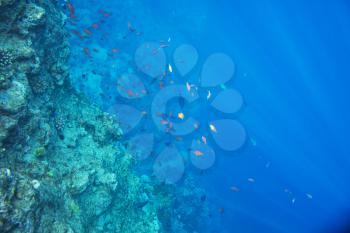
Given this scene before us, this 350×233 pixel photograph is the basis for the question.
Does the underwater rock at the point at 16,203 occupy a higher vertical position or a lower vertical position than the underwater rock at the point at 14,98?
lower

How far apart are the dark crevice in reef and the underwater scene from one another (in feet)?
0.08

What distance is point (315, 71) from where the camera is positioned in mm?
47844

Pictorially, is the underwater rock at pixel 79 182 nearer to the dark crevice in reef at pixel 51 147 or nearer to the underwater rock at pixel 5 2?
the dark crevice in reef at pixel 51 147

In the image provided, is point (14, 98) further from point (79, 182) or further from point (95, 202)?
point (95, 202)

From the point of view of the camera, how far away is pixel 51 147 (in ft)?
18.5

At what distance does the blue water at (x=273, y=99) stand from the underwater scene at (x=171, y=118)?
21cm

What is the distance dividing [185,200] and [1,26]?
45.1ft

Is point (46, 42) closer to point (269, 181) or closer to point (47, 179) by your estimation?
point (47, 179)

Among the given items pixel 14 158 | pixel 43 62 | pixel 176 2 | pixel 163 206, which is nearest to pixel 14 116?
pixel 14 158

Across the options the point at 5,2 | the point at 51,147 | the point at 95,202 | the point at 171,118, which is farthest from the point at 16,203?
the point at 171,118

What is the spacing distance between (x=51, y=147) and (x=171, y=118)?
48.5 ft

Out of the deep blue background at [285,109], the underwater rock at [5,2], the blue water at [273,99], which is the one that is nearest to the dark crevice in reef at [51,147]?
the underwater rock at [5,2]

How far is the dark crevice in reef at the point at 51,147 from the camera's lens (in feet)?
12.8

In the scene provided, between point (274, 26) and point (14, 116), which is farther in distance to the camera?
point (274, 26)
